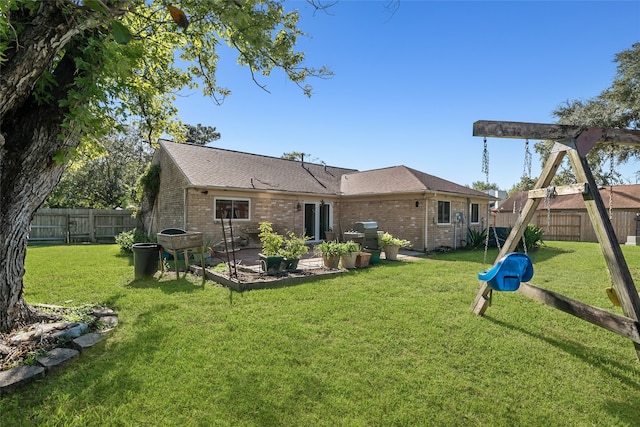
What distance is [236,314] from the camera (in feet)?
15.7

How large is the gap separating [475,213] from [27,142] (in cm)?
1693

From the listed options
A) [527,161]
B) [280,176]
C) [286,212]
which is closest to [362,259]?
[527,161]

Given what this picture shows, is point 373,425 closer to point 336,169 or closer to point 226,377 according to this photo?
point 226,377

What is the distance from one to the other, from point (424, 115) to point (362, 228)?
19.2 feet

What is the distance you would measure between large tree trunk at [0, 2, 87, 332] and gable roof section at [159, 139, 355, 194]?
7.44 metres

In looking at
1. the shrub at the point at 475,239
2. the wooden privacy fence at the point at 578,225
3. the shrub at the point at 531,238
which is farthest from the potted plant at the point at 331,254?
the wooden privacy fence at the point at 578,225

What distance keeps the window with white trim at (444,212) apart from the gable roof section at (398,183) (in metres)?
0.64

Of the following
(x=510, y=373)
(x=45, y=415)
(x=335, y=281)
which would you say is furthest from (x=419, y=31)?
(x=45, y=415)

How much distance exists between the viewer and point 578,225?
20.2m

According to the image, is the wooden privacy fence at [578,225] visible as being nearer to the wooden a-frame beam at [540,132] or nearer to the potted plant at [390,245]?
the potted plant at [390,245]

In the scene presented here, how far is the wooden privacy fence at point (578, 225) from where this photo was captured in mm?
18734

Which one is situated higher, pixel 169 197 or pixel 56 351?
pixel 169 197

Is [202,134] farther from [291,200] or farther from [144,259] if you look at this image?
[144,259]

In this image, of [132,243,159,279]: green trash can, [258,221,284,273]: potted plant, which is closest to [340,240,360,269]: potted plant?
[258,221,284,273]: potted plant
